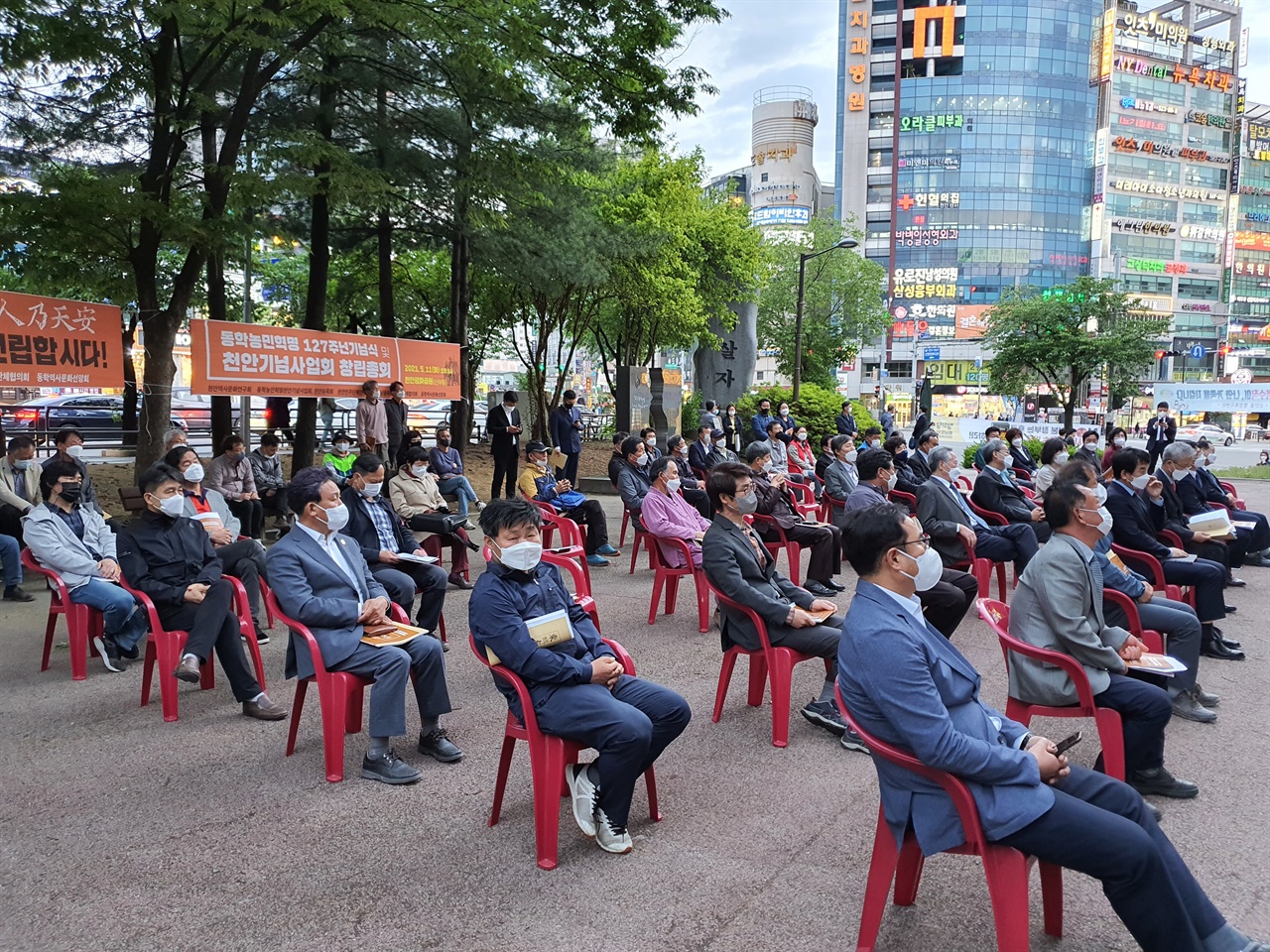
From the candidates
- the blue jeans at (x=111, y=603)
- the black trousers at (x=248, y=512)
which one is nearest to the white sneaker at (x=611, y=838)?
the blue jeans at (x=111, y=603)

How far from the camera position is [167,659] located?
15.6ft

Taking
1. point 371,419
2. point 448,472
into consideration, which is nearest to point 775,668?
point 448,472

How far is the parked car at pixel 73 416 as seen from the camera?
16656 millimetres

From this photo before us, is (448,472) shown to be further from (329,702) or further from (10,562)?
(329,702)

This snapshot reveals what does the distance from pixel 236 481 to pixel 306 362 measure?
179 cm

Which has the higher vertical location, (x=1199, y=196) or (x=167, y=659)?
(x=1199, y=196)

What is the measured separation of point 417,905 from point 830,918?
1.36 m

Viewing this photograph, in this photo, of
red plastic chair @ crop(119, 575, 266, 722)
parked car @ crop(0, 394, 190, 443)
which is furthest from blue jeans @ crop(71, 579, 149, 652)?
parked car @ crop(0, 394, 190, 443)

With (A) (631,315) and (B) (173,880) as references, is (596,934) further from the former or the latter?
(A) (631,315)

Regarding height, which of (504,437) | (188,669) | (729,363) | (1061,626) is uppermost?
(729,363)

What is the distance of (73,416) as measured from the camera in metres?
21.0

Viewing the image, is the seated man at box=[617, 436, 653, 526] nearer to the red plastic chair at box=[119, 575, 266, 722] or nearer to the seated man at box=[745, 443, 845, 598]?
the seated man at box=[745, 443, 845, 598]

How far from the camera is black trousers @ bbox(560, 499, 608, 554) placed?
9.21 metres

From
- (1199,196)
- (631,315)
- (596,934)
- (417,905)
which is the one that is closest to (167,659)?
(417,905)
